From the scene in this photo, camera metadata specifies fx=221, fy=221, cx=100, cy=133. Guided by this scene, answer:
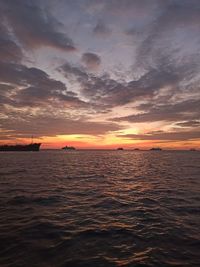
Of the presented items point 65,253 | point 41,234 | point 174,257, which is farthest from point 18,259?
point 174,257

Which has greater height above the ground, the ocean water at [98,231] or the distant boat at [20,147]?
the distant boat at [20,147]

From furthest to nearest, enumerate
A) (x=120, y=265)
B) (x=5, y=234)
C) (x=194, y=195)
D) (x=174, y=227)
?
(x=194, y=195), (x=174, y=227), (x=5, y=234), (x=120, y=265)

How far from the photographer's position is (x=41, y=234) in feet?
30.7

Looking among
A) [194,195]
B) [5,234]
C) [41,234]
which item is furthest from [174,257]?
[194,195]

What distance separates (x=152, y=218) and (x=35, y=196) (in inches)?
363

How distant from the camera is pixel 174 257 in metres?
7.43

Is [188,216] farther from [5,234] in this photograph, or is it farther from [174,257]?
[5,234]

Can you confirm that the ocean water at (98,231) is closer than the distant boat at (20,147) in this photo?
Yes

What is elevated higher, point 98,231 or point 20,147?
point 20,147

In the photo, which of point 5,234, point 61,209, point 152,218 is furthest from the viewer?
point 61,209

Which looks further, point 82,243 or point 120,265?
point 82,243

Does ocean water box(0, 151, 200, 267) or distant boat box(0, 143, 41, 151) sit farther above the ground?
distant boat box(0, 143, 41, 151)

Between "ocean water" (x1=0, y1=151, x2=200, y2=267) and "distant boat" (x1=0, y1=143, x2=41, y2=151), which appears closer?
"ocean water" (x1=0, y1=151, x2=200, y2=267)

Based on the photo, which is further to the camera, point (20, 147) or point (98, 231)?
point (20, 147)
